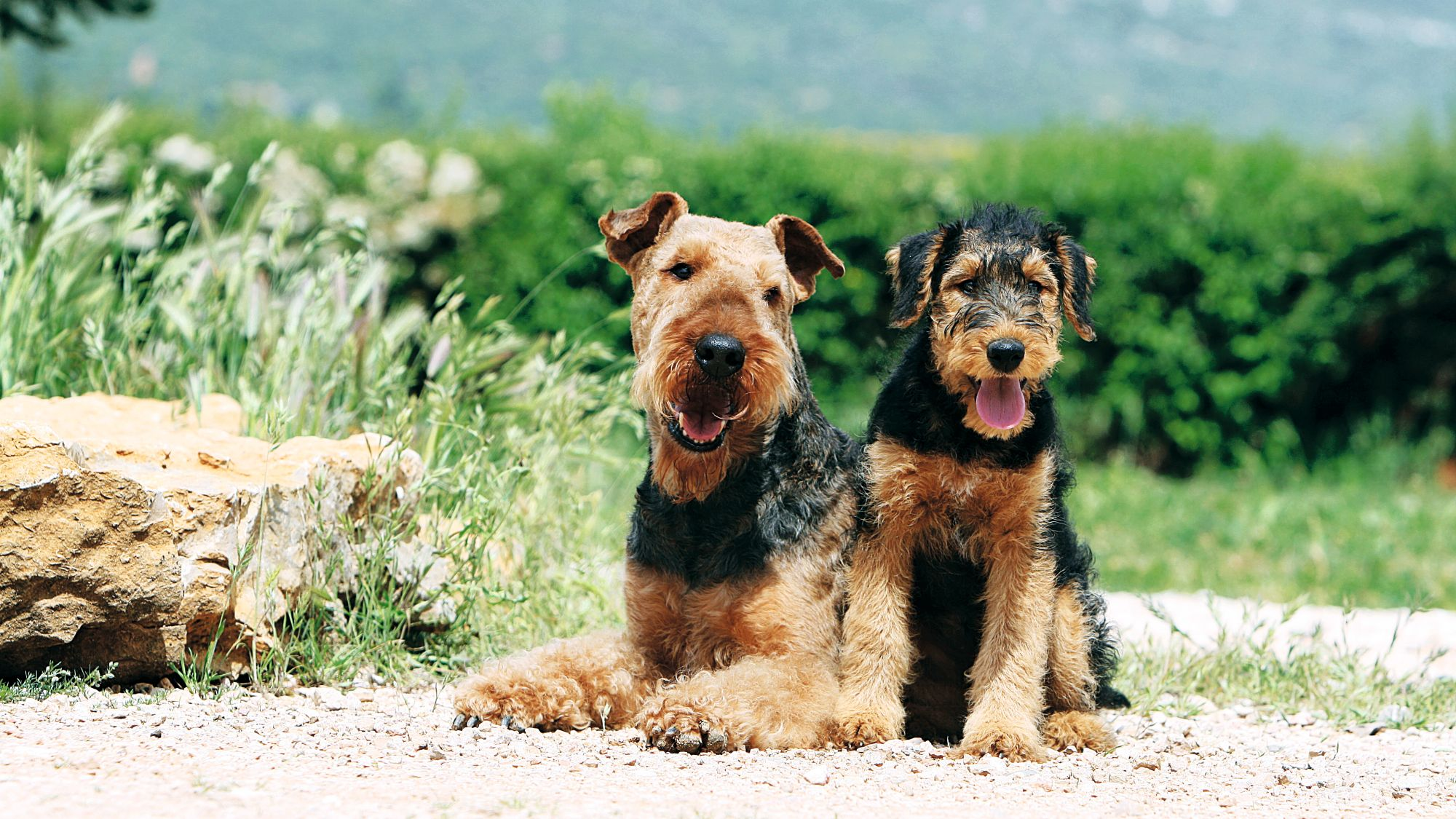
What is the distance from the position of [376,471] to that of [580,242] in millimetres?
6022

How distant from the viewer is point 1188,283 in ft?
33.5

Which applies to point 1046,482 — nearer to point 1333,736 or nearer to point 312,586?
point 1333,736

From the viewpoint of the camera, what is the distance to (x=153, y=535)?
3.85 m

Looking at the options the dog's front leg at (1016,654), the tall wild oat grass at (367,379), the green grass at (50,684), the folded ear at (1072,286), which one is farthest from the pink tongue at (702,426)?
the green grass at (50,684)

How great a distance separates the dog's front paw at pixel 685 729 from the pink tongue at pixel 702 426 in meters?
0.76

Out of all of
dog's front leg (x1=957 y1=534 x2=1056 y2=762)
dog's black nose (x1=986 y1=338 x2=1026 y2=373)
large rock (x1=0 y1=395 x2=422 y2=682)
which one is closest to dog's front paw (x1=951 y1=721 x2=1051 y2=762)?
dog's front leg (x1=957 y1=534 x2=1056 y2=762)

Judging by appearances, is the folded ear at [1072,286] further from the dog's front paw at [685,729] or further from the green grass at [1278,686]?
the green grass at [1278,686]

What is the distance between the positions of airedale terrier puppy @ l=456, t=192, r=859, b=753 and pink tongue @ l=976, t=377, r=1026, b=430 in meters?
0.57

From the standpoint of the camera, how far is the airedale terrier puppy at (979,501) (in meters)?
3.37

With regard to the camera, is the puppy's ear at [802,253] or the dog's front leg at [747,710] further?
the puppy's ear at [802,253]

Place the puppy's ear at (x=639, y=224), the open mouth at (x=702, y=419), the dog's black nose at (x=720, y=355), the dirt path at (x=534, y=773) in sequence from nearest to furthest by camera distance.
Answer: the dirt path at (x=534, y=773), the dog's black nose at (x=720, y=355), the open mouth at (x=702, y=419), the puppy's ear at (x=639, y=224)

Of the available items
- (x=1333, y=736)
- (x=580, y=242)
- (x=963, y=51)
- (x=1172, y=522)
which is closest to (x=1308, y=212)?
(x=1172, y=522)

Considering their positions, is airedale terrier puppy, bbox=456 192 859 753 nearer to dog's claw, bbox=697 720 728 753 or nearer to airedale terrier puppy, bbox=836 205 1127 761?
dog's claw, bbox=697 720 728 753

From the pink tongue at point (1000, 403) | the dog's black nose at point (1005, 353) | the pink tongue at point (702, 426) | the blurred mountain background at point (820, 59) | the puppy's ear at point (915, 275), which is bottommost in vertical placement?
the pink tongue at point (702, 426)
